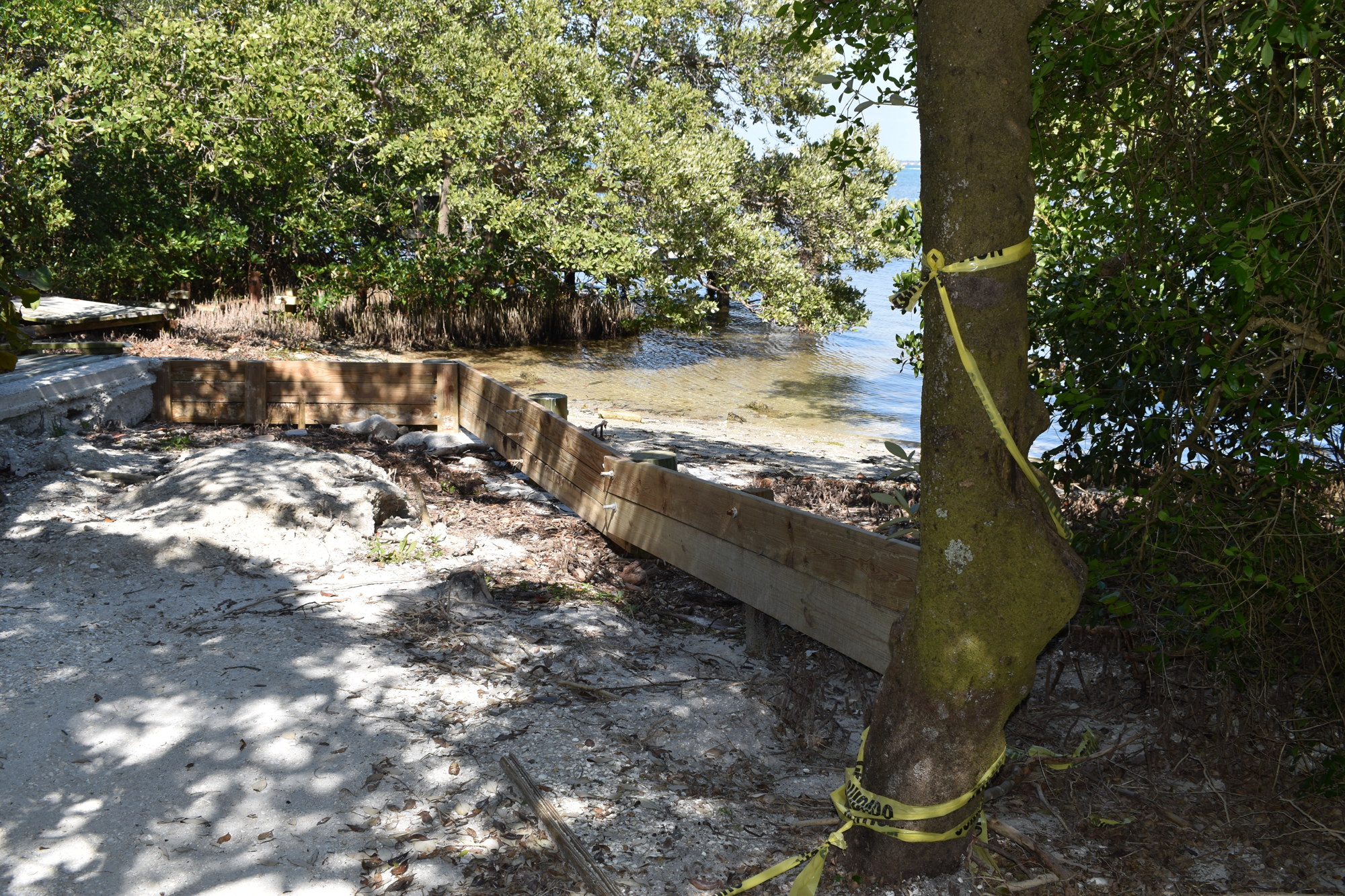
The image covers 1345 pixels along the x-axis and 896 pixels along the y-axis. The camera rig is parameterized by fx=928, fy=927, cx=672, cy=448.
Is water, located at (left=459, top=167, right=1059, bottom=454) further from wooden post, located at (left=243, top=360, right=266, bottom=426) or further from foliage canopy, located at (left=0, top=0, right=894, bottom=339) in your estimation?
wooden post, located at (left=243, top=360, right=266, bottom=426)

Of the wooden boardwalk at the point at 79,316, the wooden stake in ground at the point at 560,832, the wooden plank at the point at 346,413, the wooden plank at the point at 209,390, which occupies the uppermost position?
the wooden boardwalk at the point at 79,316

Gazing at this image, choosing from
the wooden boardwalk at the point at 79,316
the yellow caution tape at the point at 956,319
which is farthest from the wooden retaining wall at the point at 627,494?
the wooden boardwalk at the point at 79,316

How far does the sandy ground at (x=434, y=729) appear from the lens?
2893 millimetres

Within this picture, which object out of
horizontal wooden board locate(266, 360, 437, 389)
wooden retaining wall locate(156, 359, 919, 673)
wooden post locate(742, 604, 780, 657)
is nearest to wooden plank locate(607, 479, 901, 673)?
wooden retaining wall locate(156, 359, 919, 673)

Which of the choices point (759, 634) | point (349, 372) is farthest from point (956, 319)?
point (349, 372)

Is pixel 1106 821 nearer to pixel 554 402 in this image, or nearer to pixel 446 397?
pixel 554 402

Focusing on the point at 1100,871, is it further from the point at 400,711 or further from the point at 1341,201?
the point at 400,711

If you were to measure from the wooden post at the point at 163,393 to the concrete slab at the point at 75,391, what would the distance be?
5 centimetres

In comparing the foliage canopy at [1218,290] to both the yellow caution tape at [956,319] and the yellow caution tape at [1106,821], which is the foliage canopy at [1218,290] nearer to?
the yellow caution tape at [956,319]

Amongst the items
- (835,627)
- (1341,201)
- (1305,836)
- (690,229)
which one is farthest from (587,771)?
(690,229)

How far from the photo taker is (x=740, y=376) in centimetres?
1919

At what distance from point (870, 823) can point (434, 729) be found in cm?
173

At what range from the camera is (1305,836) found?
3.05 metres

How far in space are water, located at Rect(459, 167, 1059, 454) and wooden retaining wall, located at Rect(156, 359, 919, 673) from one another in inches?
222
